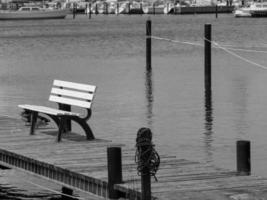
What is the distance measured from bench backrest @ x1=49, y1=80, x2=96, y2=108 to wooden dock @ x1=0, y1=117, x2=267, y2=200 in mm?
687

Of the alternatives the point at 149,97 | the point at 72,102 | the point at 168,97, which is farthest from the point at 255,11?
the point at 72,102

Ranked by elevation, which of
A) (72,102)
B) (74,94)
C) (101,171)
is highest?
(74,94)

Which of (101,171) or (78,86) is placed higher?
(78,86)

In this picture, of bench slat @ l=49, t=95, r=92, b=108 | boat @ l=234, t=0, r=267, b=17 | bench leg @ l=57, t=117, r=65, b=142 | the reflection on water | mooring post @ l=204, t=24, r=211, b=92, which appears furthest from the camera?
boat @ l=234, t=0, r=267, b=17

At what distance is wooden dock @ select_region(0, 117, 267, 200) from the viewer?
1469cm

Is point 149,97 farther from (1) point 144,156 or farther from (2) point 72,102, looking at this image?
(1) point 144,156

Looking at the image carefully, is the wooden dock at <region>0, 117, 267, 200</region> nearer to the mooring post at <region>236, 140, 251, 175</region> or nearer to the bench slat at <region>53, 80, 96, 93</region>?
the mooring post at <region>236, 140, 251, 175</region>

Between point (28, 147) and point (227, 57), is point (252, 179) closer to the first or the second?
point (28, 147)

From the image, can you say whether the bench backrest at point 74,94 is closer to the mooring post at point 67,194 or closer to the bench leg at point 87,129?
the bench leg at point 87,129

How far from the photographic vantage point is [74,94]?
20562 mm

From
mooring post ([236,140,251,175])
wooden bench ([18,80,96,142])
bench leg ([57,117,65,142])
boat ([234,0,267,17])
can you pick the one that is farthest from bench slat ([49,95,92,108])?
boat ([234,0,267,17])

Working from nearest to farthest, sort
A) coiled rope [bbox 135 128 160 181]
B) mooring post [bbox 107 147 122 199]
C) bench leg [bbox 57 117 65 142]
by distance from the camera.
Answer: coiled rope [bbox 135 128 160 181] < mooring post [bbox 107 147 122 199] < bench leg [bbox 57 117 65 142]

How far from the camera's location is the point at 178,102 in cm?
3444

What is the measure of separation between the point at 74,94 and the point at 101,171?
439 cm
